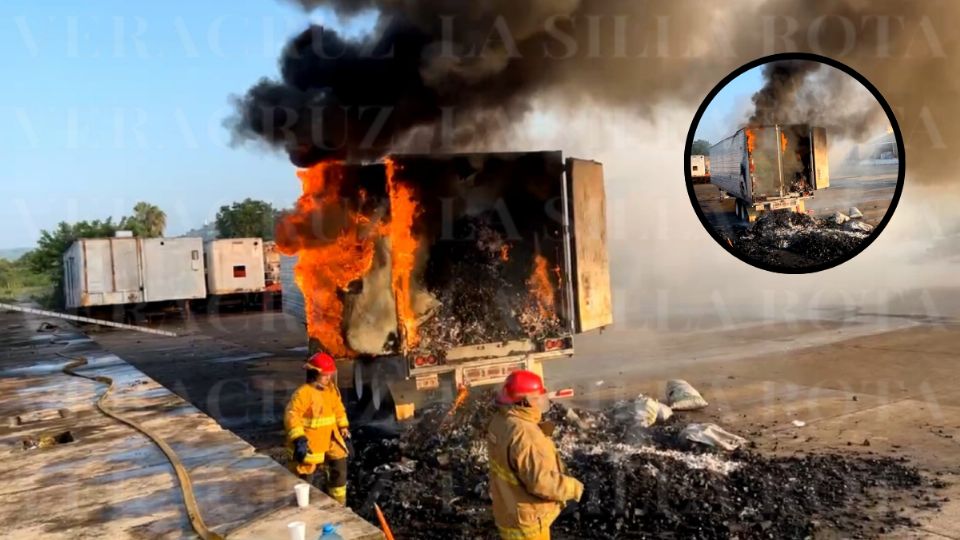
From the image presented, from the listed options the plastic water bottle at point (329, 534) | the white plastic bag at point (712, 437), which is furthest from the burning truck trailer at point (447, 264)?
the plastic water bottle at point (329, 534)

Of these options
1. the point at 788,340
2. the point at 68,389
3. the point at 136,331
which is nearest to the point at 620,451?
the point at 68,389

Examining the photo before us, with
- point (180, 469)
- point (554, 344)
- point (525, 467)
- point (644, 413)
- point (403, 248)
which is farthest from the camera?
point (554, 344)

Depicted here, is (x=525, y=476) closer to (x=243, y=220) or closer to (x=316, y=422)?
(x=316, y=422)

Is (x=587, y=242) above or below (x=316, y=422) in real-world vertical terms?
above

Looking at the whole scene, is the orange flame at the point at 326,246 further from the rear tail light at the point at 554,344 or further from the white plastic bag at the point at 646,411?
the white plastic bag at the point at 646,411

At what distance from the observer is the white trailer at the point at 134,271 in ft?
75.5

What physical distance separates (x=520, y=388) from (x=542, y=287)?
4.80 m

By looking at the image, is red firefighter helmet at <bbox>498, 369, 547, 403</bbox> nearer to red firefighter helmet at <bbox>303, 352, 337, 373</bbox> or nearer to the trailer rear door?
red firefighter helmet at <bbox>303, 352, 337, 373</bbox>

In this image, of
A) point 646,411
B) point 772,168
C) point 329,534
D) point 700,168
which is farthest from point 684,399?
point 329,534

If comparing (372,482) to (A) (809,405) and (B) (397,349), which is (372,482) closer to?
(B) (397,349)

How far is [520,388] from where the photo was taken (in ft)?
12.0

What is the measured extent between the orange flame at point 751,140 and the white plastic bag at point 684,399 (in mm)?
5497

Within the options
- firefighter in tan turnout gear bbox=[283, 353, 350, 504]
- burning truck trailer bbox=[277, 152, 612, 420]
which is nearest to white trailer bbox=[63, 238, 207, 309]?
burning truck trailer bbox=[277, 152, 612, 420]

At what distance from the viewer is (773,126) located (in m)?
3.46
